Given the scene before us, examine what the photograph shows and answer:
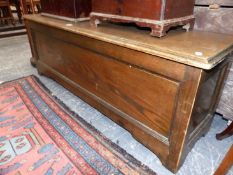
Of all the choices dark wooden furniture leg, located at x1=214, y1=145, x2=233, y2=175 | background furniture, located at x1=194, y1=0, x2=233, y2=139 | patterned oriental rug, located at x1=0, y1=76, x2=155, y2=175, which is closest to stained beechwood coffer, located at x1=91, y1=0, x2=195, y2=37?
background furniture, located at x1=194, y1=0, x2=233, y2=139

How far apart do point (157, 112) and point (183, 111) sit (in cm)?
15

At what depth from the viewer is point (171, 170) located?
0.95 meters

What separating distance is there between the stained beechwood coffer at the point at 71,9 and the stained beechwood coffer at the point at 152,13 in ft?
0.86

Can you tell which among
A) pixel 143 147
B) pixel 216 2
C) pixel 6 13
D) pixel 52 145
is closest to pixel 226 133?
pixel 143 147

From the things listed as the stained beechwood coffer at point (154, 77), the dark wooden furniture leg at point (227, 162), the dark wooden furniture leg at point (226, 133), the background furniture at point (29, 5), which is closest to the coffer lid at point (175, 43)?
the stained beechwood coffer at point (154, 77)

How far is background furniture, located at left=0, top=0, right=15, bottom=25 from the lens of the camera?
3839mm

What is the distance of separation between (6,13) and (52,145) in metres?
4.15

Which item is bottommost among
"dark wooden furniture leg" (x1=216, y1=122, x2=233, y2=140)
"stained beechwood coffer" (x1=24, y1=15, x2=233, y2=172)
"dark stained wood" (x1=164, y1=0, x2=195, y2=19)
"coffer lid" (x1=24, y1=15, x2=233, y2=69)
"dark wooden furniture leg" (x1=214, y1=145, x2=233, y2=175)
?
"dark wooden furniture leg" (x1=216, y1=122, x2=233, y2=140)

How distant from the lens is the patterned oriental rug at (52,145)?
3.18 feet

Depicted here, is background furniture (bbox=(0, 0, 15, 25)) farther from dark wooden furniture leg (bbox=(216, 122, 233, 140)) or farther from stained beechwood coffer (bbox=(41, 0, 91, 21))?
dark wooden furniture leg (bbox=(216, 122, 233, 140))

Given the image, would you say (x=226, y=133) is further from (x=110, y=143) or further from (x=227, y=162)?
(x=110, y=143)

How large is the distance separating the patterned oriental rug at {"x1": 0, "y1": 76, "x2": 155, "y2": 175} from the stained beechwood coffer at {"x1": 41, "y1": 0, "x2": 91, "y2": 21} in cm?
68

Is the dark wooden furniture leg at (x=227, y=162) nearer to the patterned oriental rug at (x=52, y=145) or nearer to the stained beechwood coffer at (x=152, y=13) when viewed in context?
the patterned oriental rug at (x=52, y=145)

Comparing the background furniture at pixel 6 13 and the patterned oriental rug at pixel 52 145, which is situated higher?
the background furniture at pixel 6 13
